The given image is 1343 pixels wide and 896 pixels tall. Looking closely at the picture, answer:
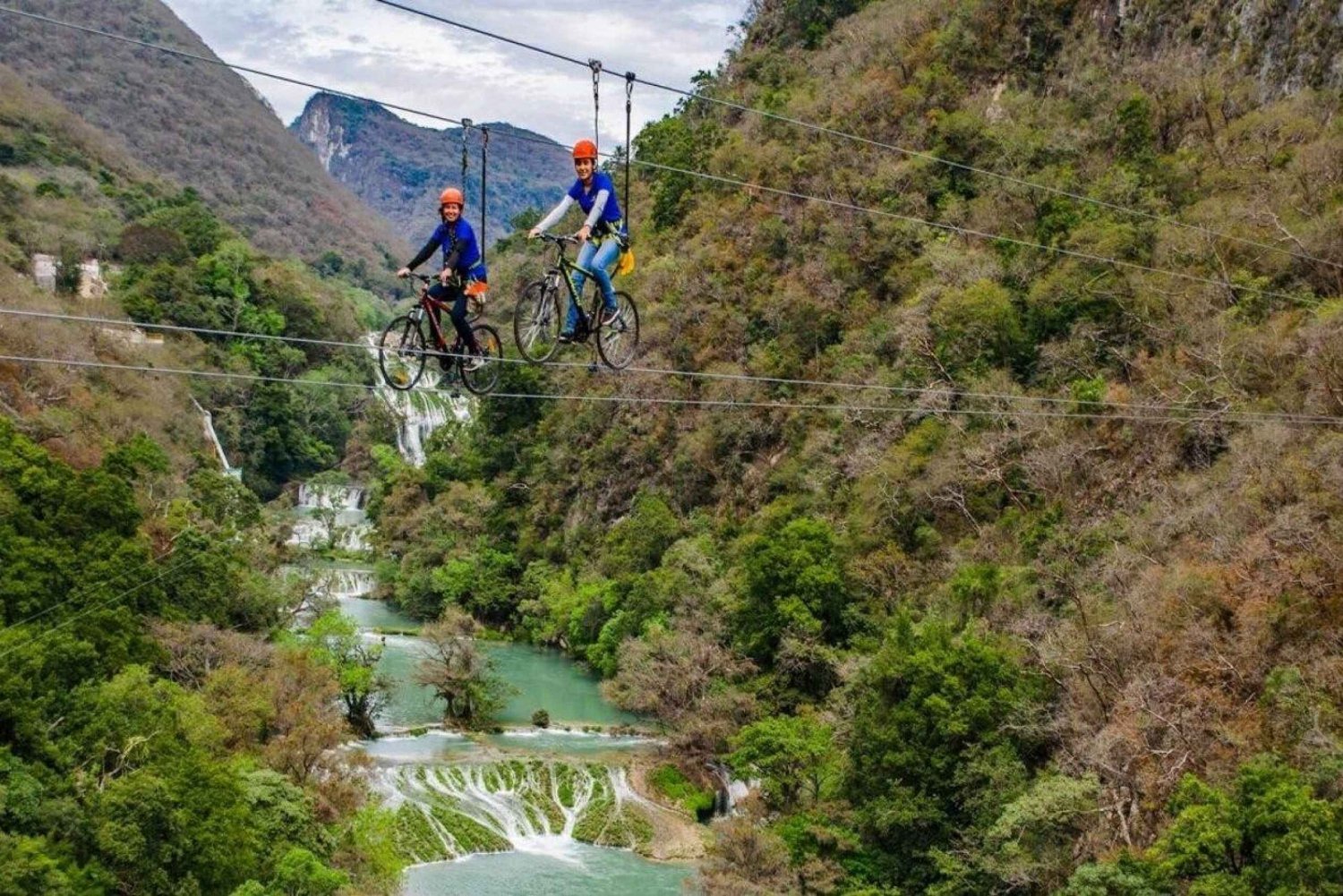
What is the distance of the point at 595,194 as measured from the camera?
11984 mm

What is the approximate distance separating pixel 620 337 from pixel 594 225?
86.9 inches

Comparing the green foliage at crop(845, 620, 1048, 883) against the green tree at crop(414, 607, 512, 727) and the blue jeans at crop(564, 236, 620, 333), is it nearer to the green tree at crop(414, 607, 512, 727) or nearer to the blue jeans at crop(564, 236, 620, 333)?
the green tree at crop(414, 607, 512, 727)

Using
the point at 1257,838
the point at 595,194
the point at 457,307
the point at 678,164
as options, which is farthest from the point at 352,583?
the point at 595,194

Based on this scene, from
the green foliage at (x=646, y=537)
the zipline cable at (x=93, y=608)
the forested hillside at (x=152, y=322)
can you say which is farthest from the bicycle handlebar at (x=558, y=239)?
the green foliage at (x=646, y=537)

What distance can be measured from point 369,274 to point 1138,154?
413 ft

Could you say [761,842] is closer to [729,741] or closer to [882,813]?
[882,813]

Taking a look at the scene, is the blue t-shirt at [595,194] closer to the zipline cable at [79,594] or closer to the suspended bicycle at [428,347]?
the suspended bicycle at [428,347]

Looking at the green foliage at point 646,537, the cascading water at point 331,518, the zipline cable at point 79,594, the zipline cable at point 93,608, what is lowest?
the cascading water at point 331,518

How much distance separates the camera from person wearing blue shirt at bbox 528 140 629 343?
11.7 metres

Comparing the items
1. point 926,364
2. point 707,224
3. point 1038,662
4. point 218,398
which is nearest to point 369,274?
point 218,398

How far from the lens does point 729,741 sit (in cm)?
2873

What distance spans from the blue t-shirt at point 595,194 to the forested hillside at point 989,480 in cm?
1276

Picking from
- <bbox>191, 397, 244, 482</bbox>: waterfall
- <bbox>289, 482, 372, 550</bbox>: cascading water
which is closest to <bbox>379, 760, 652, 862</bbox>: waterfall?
<bbox>191, 397, 244, 482</bbox>: waterfall

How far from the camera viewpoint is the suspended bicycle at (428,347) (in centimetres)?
1203
